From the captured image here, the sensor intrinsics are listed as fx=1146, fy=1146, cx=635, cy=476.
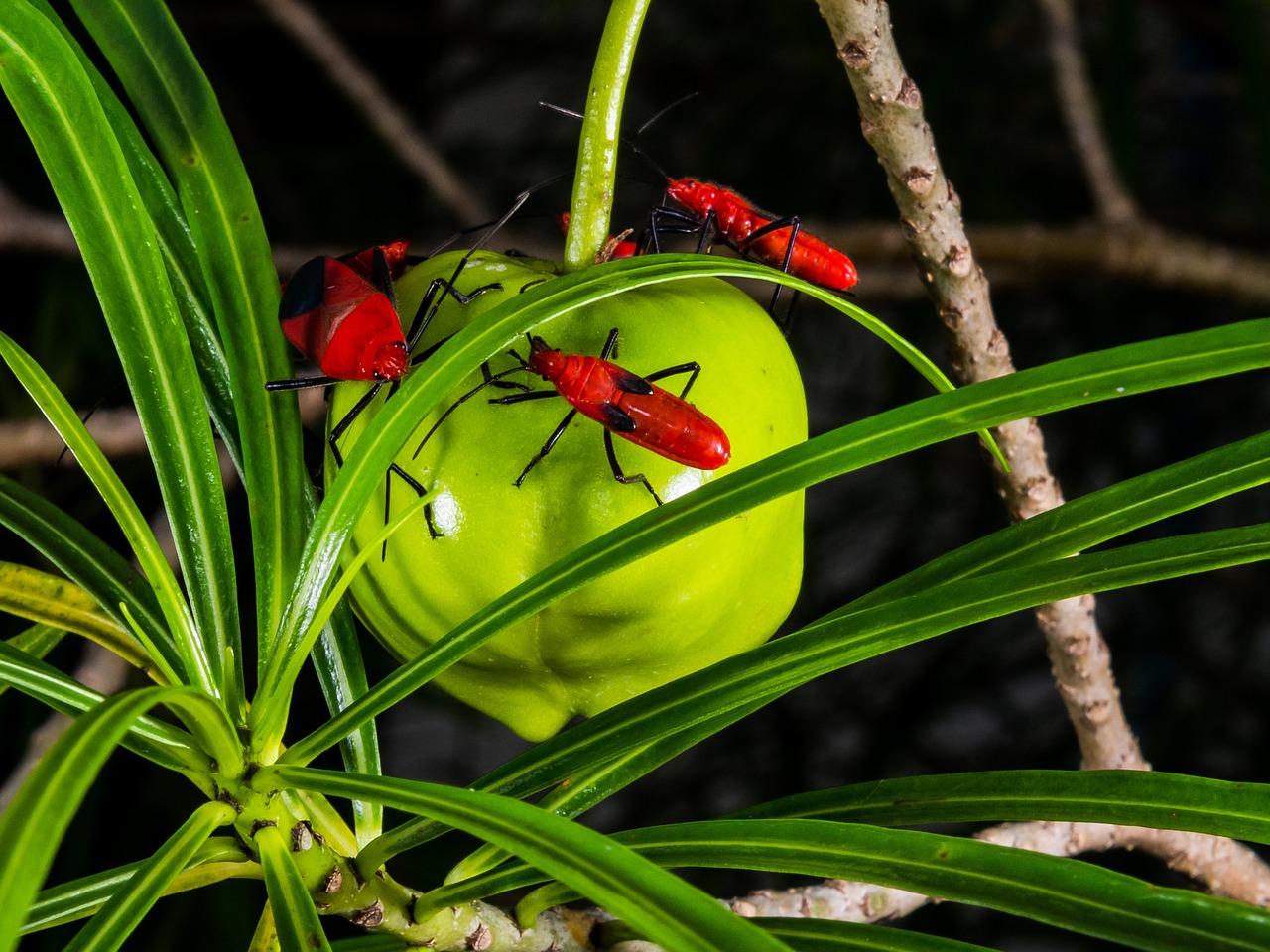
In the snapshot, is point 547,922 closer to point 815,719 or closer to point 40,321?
point 40,321

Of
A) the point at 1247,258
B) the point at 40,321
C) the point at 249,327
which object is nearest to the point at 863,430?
the point at 249,327

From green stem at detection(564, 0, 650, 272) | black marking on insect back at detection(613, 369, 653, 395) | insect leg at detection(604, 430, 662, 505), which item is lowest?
insect leg at detection(604, 430, 662, 505)

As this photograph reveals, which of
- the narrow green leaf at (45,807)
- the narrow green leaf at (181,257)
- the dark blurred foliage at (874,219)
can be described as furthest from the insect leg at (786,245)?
the dark blurred foliage at (874,219)

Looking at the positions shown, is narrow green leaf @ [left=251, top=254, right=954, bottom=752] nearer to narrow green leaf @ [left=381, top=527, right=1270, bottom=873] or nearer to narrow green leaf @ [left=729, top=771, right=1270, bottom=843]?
narrow green leaf @ [left=381, top=527, right=1270, bottom=873]

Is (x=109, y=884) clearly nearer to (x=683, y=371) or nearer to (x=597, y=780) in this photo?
(x=597, y=780)

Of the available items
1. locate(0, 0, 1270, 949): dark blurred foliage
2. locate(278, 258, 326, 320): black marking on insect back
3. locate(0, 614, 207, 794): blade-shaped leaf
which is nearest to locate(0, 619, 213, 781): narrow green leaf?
locate(0, 614, 207, 794): blade-shaped leaf

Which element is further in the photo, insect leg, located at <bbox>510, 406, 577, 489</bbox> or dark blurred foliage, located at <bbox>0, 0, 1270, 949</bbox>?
dark blurred foliage, located at <bbox>0, 0, 1270, 949</bbox>
